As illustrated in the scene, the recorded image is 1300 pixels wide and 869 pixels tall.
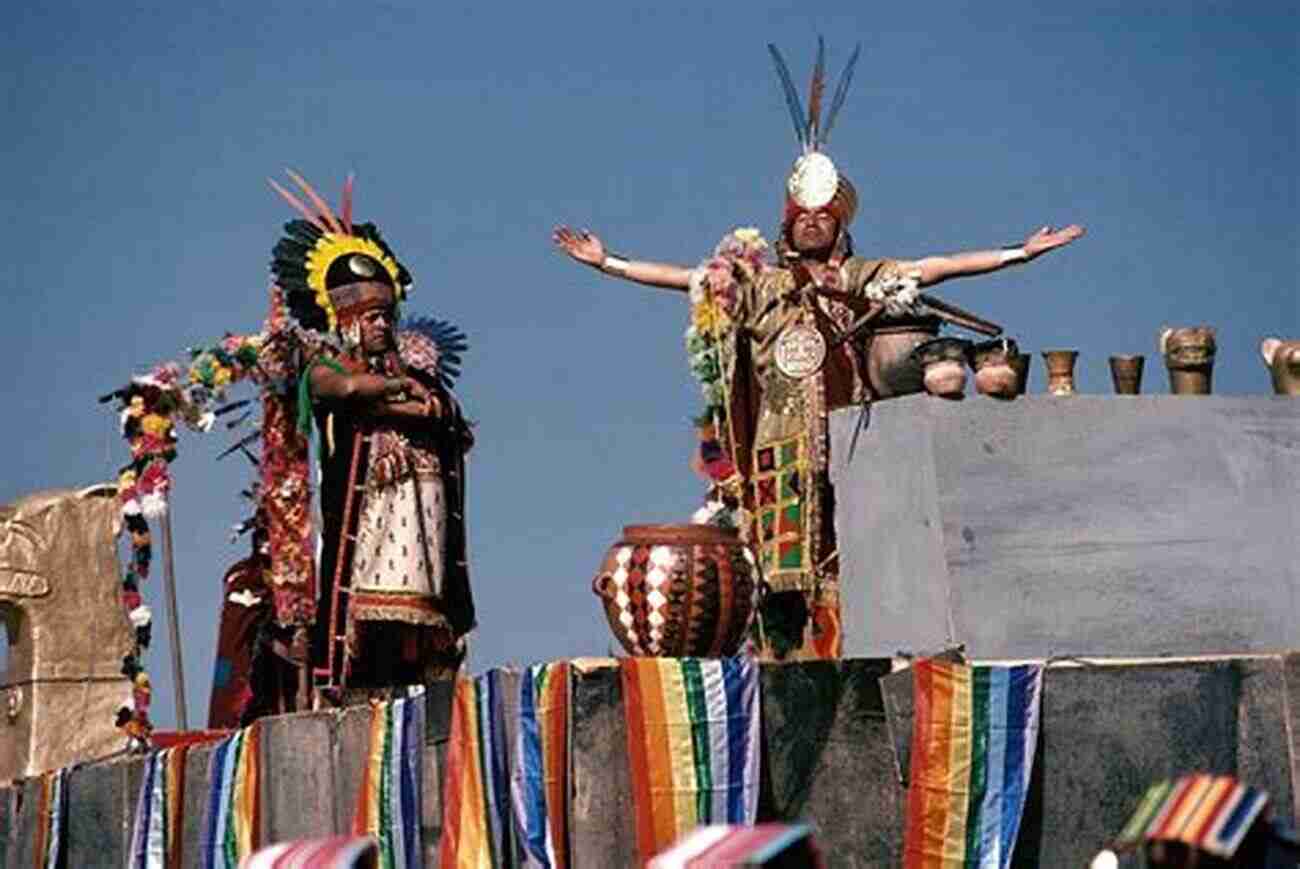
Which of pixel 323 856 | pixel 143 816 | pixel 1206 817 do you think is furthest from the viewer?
pixel 143 816

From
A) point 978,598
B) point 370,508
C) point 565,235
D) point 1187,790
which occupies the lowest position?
point 1187,790

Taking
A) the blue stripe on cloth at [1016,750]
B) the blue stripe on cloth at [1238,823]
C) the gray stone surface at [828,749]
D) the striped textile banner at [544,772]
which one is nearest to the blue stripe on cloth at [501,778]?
the striped textile banner at [544,772]

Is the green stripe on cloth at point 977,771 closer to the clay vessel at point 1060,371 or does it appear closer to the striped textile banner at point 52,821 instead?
the clay vessel at point 1060,371

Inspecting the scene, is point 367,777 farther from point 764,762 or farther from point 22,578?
point 22,578

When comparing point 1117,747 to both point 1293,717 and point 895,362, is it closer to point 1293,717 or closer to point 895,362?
point 1293,717

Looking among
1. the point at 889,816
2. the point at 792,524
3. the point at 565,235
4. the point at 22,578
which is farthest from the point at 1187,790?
the point at 22,578

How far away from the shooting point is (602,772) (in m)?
11.0

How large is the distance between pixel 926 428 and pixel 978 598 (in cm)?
67

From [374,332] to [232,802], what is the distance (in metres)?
2.35

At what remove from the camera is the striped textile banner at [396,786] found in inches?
477

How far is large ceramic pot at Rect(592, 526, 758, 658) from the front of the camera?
38.1ft

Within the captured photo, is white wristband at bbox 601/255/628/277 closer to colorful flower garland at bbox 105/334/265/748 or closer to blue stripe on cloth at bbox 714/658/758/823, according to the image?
colorful flower garland at bbox 105/334/265/748

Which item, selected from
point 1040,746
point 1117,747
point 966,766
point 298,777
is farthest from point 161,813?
point 1117,747

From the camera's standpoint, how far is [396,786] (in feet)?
40.2
